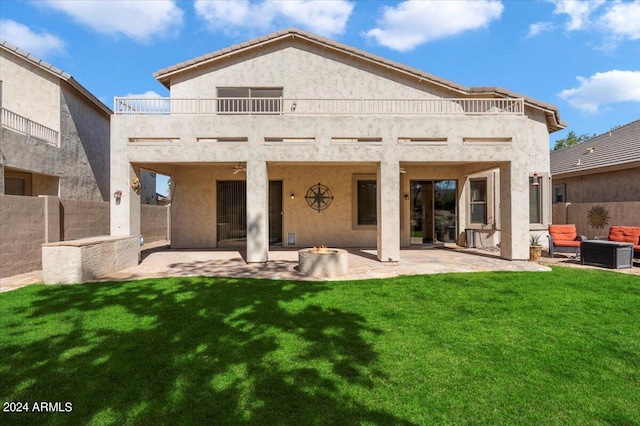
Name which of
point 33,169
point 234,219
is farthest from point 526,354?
point 33,169

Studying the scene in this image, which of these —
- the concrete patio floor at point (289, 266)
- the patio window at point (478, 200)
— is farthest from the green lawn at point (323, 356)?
the patio window at point (478, 200)

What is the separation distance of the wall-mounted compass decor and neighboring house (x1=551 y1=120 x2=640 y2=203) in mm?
13266

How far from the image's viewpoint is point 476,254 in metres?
11.3

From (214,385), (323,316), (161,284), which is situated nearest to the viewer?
(214,385)

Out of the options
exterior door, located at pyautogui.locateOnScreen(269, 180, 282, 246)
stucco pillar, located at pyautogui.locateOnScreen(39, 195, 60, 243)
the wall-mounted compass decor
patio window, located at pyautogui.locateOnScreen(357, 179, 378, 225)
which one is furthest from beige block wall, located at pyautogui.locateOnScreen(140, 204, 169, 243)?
patio window, located at pyautogui.locateOnScreen(357, 179, 378, 225)

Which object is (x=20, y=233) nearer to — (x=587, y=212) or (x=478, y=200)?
(x=478, y=200)

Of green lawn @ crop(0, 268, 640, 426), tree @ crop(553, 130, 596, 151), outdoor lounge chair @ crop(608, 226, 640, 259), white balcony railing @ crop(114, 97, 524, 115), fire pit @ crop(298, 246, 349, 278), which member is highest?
tree @ crop(553, 130, 596, 151)

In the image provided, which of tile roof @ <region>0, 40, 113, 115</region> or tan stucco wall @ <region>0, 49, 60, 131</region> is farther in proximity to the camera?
tan stucco wall @ <region>0, 49, 60, 131</region>

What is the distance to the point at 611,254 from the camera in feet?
29.1

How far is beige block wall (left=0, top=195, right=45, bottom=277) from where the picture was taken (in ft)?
25.7

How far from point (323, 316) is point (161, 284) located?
4185 mm

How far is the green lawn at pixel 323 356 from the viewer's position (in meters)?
2.73

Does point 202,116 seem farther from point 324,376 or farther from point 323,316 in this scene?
point 324,376

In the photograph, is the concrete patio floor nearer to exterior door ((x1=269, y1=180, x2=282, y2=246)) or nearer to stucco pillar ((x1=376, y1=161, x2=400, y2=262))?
stucco pillar ((x1=376, y1=161, x2=400, y2=262))
